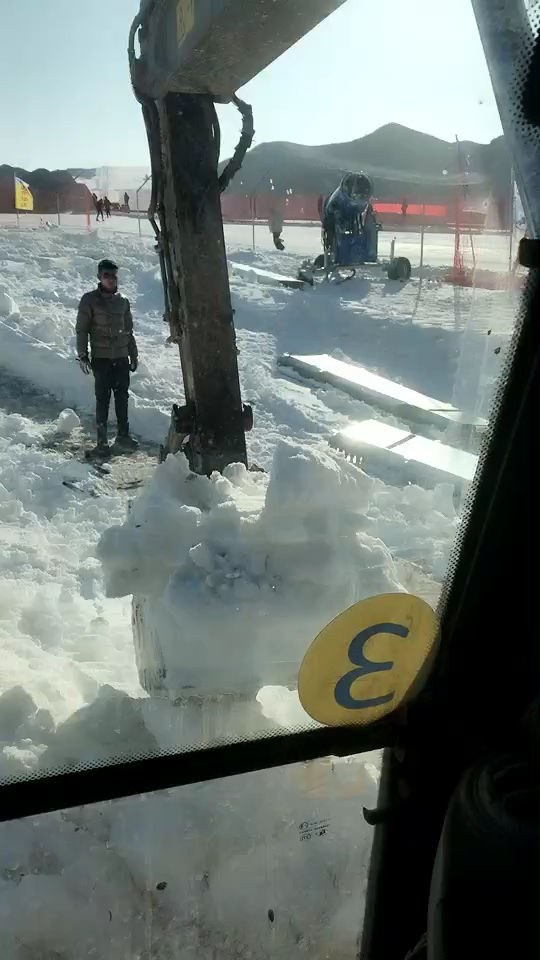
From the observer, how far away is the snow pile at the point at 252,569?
1.87 metres

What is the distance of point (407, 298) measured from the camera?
7.10 meters

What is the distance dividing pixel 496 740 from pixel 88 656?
184 cm

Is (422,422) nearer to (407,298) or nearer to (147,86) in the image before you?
(407,298)

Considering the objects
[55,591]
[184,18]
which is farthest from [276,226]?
[55,591]

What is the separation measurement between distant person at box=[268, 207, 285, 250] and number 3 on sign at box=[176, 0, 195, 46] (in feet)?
2.20

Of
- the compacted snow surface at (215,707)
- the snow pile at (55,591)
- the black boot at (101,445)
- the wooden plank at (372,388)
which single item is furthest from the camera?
the black boot at (101,445)

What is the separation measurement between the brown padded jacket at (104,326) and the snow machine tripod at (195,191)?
3.07 meters

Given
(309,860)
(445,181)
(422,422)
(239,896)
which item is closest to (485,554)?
(445,181)

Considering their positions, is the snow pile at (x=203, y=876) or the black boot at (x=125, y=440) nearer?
the snow pile at (x=203, y=876)

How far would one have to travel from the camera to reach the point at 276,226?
11.5 ft

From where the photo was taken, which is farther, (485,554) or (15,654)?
(15,654)

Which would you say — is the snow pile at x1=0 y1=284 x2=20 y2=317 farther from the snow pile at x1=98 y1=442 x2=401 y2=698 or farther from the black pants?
the snow pile at x1=98 y1=442 x2=401 y2=698

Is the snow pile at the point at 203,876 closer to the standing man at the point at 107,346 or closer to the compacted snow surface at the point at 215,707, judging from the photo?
the compacted snow surface at the point at 215,707

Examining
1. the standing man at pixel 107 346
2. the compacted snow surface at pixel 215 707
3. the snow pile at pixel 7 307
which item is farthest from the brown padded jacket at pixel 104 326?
the compacted snow surface at pixel 215 707
